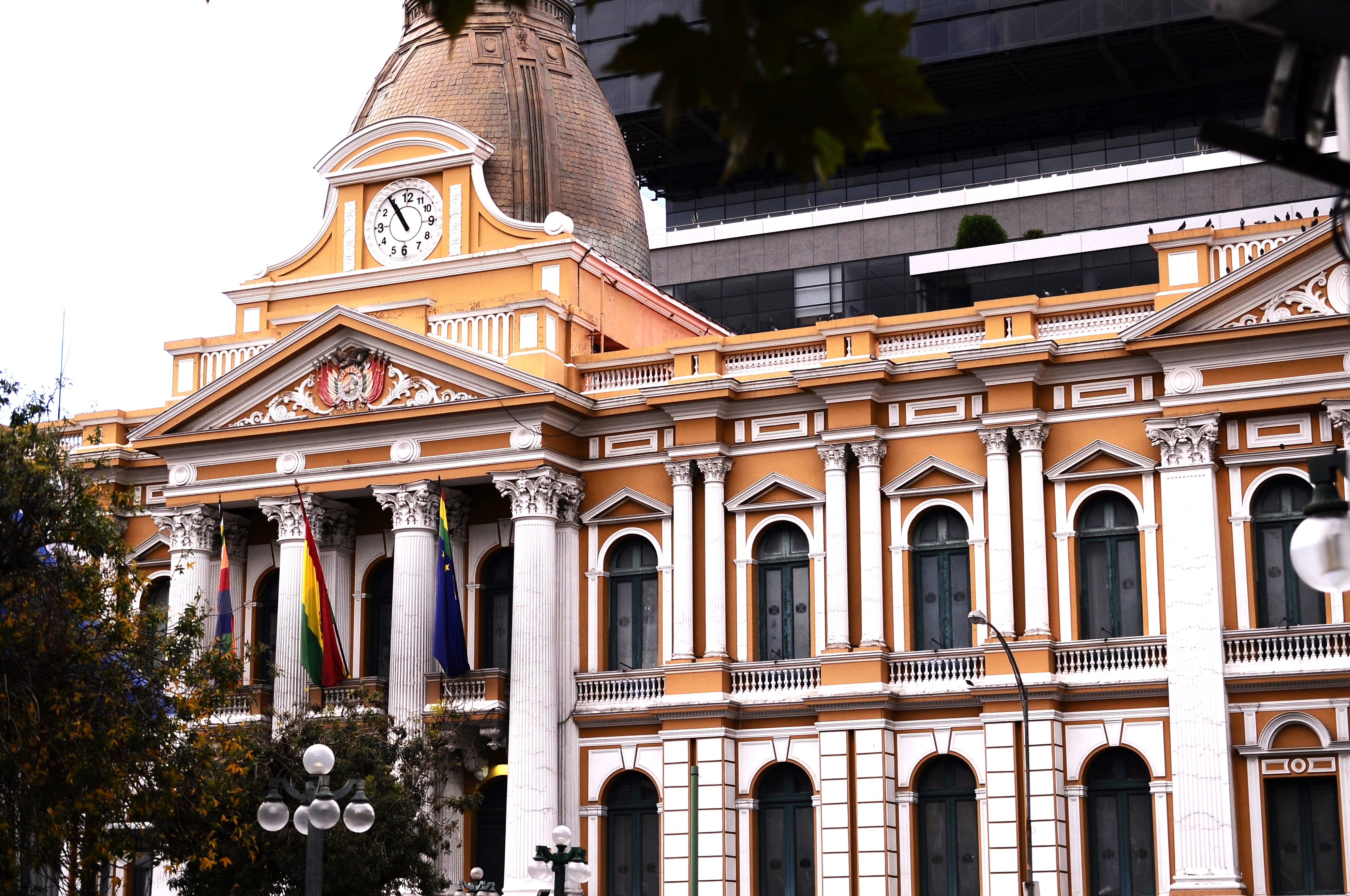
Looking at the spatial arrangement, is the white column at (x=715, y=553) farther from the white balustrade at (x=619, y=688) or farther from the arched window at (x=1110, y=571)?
the arched window at (x=1110, y=571)

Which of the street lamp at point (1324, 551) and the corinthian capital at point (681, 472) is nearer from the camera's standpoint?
the street lamp at point (1324, 551)

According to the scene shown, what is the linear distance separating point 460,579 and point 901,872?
35.4 feet

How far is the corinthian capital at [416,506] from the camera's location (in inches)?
1548

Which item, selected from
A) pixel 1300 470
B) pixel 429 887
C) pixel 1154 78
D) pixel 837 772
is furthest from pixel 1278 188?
pixel 429 887

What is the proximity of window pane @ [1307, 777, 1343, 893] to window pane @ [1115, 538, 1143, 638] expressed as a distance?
4.05 m

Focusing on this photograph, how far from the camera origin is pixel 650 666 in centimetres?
3931

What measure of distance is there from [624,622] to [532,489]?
11.0ft

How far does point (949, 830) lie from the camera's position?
3638 cm

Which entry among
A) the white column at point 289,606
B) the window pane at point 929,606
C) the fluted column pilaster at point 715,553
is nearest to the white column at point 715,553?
the fluted column pilaster at point 715,553

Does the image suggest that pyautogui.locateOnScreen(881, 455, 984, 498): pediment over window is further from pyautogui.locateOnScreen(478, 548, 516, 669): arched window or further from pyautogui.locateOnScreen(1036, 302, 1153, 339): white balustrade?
pyautogui.locateOnScreen(478, 548, 516, 669): arched window

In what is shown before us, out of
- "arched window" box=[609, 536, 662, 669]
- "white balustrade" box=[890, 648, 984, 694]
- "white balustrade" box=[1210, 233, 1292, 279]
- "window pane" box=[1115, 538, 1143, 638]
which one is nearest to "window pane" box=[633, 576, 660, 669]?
"arched window" box=[609, 536, 662, 669]

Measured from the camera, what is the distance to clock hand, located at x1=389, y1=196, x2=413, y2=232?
42.5m

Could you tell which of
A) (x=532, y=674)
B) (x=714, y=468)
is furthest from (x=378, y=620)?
(x=714, y=468)

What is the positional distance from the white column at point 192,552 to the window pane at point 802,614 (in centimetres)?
1195
